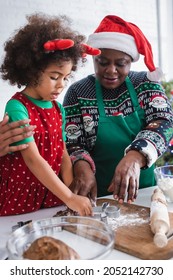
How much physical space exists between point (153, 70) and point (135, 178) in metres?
0.53

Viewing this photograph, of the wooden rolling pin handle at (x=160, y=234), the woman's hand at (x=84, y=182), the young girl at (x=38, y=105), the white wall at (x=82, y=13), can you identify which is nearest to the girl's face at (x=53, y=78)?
the young girl at (x=38, y=105)

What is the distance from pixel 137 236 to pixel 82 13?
8.90ft

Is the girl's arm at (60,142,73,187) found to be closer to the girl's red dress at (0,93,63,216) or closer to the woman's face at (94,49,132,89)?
the girl's red dress at (0,93,63,216)

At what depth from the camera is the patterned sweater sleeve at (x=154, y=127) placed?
3.81 ft

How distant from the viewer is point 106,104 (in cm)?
141

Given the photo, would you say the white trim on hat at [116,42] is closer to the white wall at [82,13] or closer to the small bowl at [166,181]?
the small bowl at [166,181]

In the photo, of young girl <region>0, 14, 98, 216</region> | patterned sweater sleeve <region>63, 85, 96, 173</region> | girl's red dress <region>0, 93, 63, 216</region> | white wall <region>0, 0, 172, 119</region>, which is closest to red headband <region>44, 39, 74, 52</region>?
young girl <region>0, 14, 98, 216</region>

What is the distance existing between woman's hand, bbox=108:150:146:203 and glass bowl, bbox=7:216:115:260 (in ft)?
0.90

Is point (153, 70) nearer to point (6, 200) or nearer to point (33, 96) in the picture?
point (33, 96)

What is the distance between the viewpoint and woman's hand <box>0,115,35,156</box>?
945 mm

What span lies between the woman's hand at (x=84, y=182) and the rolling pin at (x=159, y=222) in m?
0.21

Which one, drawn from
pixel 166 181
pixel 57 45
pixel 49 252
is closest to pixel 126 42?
pixel 57 45

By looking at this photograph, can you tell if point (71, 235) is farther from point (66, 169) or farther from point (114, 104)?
point (114, 104)

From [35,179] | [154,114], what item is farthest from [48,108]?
[154,114]
